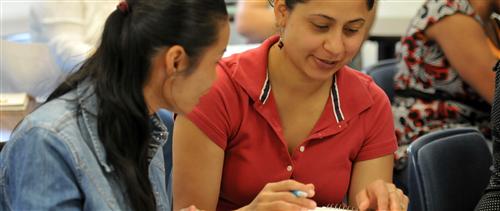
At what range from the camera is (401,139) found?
2.47 metres

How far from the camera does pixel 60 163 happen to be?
1.13 meters

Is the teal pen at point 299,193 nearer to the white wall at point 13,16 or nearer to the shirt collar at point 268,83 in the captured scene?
the shirt collar at point 268,83

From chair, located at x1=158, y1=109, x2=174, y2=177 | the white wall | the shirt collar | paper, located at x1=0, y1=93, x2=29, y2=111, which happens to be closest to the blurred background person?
the white wall

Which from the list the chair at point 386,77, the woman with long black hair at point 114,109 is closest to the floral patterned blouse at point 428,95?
the chair at point 386,77

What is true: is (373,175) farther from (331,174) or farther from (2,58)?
(2,58)

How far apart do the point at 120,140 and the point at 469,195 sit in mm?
1156

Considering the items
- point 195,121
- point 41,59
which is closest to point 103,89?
point 195,121

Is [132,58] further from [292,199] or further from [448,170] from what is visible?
[448,170]

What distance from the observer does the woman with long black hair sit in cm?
113

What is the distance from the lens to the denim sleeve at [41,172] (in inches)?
44.0

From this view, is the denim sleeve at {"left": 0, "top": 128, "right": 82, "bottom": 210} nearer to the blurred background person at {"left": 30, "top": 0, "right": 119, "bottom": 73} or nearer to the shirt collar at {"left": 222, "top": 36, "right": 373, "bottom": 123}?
the shirt collar at {"left": 222, "top": 36, "right": 373, "bottom": 123}

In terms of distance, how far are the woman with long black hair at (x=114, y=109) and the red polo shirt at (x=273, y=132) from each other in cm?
→ 38

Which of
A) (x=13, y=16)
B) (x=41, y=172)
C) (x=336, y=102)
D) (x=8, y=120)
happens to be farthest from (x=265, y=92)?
(x=13, y=16)

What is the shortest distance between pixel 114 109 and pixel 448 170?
1.08 metres
